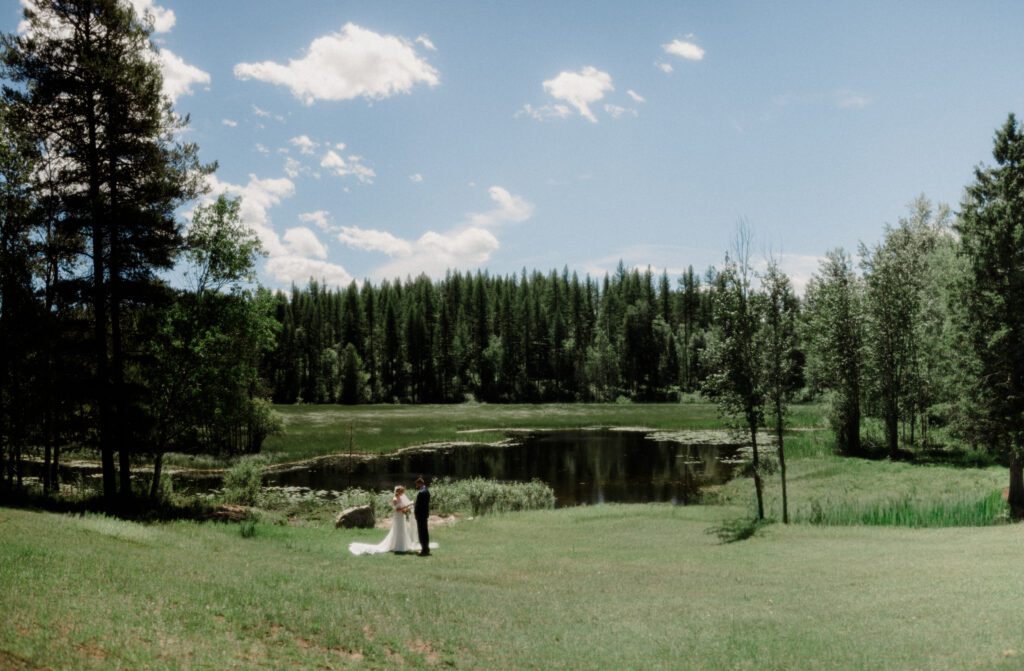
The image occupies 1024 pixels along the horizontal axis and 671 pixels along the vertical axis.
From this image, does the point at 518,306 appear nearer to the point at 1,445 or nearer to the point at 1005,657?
the point at 1,445

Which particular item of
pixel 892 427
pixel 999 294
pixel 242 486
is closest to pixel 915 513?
pixel 999 294

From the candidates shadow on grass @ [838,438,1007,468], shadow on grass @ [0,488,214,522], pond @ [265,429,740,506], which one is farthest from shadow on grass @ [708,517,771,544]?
shadow on grass @ [838,438,1007,468]

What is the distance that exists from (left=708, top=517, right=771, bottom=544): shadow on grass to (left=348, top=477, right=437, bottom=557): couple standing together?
1139cm

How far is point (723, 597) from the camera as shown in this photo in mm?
14852

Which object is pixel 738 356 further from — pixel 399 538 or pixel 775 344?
pixel 399 538

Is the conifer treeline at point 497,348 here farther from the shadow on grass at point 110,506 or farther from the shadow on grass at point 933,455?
the shadow on grass at point 110,506

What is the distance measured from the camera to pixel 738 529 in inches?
987

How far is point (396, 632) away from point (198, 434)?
2240cm

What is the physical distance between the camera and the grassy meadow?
9398 millimetres

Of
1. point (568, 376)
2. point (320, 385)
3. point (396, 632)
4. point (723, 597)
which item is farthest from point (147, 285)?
point (568, 376)

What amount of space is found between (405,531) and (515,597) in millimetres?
7362

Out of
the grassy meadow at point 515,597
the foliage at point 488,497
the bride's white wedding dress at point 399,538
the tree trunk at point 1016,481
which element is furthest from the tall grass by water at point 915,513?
the bride's white wedding dress at point 399,538

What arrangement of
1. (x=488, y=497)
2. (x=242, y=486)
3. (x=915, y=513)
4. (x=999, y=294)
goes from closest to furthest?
(x=915, y=513) < (x=999, y=294) < (x=242, y=486) < (x=488, y=497)

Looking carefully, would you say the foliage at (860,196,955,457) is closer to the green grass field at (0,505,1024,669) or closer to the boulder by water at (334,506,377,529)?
the green grass field at (0,505,1024,669)
